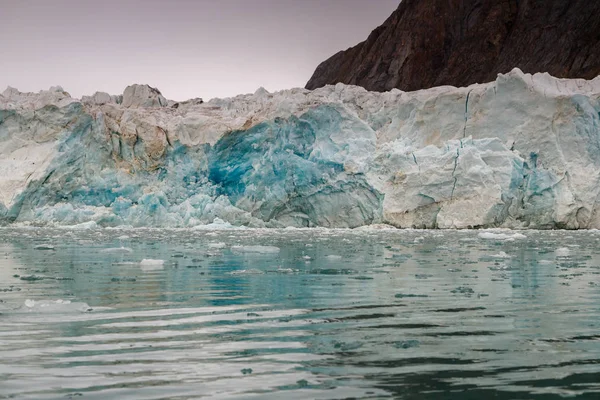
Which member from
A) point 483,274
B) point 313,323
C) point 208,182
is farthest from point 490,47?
Result: point 313,323

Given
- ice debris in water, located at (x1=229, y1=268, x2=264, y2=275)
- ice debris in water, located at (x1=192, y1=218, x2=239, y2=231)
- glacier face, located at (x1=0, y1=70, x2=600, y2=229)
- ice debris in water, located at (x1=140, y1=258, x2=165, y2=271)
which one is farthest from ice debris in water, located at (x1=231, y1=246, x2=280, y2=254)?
glacier face, located at (x1=0, y1=70, x2=600, y2=229)

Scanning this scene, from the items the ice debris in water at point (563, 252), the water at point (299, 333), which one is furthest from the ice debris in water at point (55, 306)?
the ice debris in water at point (563, 252)

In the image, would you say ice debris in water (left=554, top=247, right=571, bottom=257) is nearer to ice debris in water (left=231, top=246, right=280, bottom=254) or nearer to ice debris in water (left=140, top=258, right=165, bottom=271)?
ice debris in water (left=231, top=246, right=280, bottom=254)

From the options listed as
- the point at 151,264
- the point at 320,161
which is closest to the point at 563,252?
the point at 151,264

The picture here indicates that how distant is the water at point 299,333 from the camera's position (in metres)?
3.46

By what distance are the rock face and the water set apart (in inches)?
2185

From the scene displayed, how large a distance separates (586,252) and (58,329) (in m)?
11.7

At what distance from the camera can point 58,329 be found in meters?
5.00

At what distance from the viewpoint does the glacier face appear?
26.4 m

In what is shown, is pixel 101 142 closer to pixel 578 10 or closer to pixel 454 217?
pixel 454 217

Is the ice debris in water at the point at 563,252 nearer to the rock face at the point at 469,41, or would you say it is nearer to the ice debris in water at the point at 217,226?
the ice debris in water at the point at 217,226

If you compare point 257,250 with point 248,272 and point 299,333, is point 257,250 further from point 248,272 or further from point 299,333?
point 299,333

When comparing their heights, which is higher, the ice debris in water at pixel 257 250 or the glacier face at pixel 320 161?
the glacier face at pixel 320 161

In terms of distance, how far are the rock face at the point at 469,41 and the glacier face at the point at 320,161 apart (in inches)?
1321
